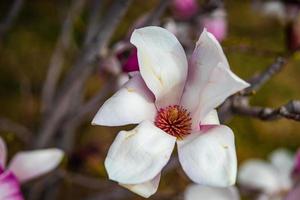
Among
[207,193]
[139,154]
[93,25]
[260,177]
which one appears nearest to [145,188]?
[139,154]

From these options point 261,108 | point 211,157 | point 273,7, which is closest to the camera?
point 211,157

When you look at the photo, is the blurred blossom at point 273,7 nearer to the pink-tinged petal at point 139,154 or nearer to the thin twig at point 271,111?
the thin twig at point 271,111

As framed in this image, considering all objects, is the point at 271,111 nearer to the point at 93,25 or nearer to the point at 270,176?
the point at 93,25

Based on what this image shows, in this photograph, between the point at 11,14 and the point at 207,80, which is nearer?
the point at 207,80

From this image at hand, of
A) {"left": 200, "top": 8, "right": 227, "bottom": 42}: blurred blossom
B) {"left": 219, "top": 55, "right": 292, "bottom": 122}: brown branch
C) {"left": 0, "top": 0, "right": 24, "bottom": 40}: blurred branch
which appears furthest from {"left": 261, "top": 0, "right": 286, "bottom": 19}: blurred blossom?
{"left": 0, "top": 0, "right": 24, "bottom": 40}: blurred branch

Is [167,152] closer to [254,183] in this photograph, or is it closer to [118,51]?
[118,51]

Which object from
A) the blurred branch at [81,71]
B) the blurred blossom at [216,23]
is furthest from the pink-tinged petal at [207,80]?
the blurred blossom at [216,23]

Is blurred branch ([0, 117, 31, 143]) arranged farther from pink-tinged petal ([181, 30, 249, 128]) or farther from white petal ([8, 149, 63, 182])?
pink-tinged petal ([181, 30, 249, 128])
